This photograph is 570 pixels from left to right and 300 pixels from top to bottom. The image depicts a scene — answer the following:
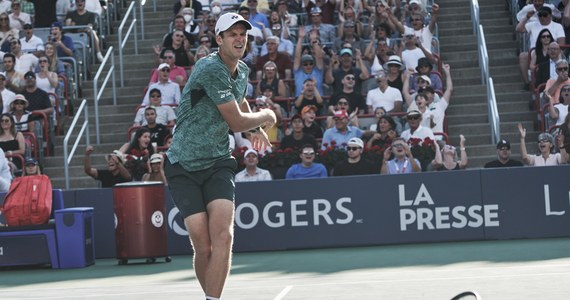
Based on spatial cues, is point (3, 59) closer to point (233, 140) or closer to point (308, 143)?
point (233, 140)

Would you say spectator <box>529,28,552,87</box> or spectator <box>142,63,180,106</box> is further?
spectator <box>142,63,180,106</box>

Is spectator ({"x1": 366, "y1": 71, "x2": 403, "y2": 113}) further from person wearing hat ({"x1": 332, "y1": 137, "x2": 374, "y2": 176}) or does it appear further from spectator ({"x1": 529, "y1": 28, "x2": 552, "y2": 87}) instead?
spectator ({"x1": 529, "y1": 28, "x2": 552, "y2": 87})

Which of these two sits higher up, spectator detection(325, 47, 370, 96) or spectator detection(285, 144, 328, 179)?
spectator detection(325, 47, 370, 96)

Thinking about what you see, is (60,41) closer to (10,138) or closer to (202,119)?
(10,138)

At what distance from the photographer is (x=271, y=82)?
63.7ft

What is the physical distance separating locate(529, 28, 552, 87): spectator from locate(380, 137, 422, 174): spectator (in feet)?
11.9

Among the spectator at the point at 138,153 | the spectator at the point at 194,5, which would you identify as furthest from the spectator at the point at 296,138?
the spectator at the point at 194,5

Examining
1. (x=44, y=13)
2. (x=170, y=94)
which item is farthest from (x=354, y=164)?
(x=44, y=13)

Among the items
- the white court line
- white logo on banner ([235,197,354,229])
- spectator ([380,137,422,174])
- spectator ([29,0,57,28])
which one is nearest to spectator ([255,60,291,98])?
spectator ([380,137,422,174])

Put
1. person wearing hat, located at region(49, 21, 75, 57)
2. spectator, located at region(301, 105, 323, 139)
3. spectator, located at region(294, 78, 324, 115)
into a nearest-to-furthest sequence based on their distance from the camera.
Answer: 1. spectator, located at region(301, 105, 323, 139)
2. spectator, located at region(294, 78, 324, 115)
3. person wearing hat, located at region(49, 21, 75, 57)

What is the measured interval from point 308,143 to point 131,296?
678 cm

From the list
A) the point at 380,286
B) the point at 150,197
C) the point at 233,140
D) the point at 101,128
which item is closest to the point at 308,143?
the point at 233,140

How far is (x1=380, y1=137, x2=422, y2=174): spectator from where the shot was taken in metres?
16.6

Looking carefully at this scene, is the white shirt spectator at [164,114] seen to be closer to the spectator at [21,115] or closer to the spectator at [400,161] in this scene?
the spectator at [21,115]
